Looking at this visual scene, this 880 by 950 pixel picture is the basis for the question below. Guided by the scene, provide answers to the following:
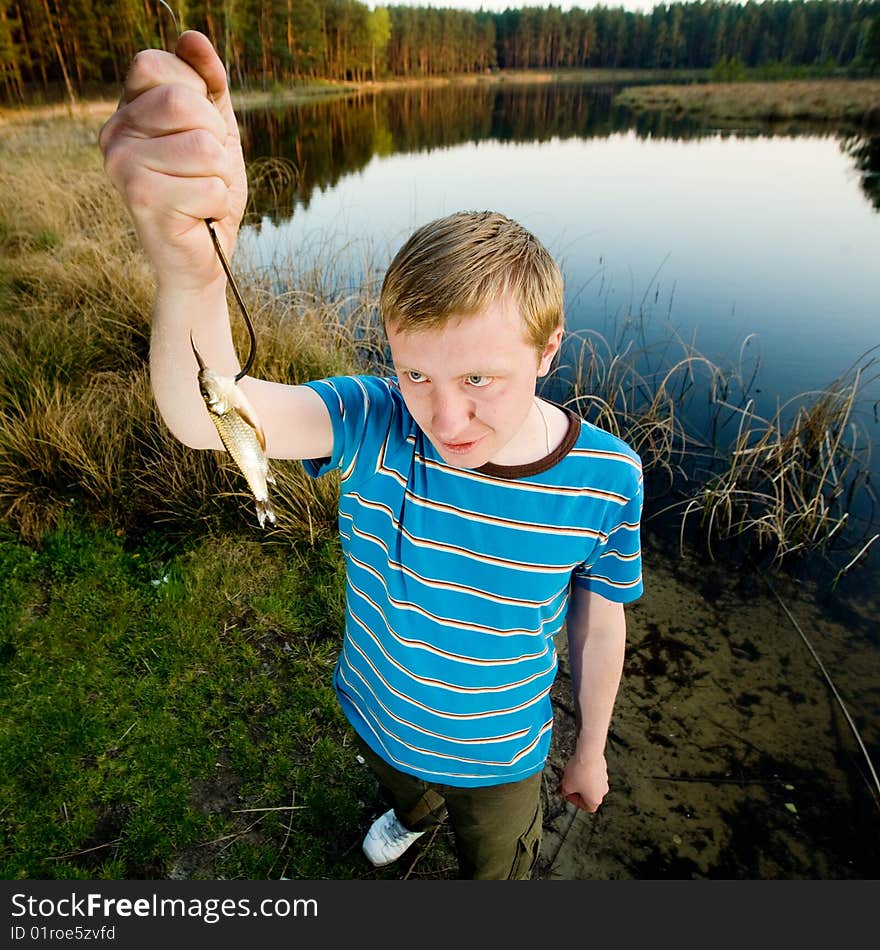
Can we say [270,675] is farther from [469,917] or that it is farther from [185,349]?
[185,349]

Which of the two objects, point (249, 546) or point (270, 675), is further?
point (249, 546)

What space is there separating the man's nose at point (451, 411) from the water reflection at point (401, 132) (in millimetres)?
9618

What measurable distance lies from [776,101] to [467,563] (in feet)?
150

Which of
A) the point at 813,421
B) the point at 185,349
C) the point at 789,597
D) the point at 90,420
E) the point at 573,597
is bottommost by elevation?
the point at 789,597

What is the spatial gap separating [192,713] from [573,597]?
235 centimetres

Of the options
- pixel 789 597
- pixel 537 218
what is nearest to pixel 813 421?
pixel 789 597

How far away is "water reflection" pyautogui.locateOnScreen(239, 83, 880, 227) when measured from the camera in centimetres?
1481

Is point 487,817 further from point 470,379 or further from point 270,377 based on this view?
point 270,377

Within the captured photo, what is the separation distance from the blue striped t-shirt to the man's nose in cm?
20

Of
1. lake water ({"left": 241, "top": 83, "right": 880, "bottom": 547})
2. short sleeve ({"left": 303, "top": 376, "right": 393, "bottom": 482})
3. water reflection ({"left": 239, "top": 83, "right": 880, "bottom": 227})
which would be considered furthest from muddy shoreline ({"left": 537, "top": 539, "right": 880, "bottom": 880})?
water reflection ({"left": 239, "top": 83, "right": 880, "bottom": 227})

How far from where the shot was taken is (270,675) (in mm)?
3338

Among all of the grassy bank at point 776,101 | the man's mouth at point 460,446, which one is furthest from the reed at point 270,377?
the grassy bank at point 776,101

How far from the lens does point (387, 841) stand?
2453 millimetres

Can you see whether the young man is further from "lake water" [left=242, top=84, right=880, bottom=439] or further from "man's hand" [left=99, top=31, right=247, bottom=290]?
"lake water" [left=242, top=84, right=880, bottom=439]
